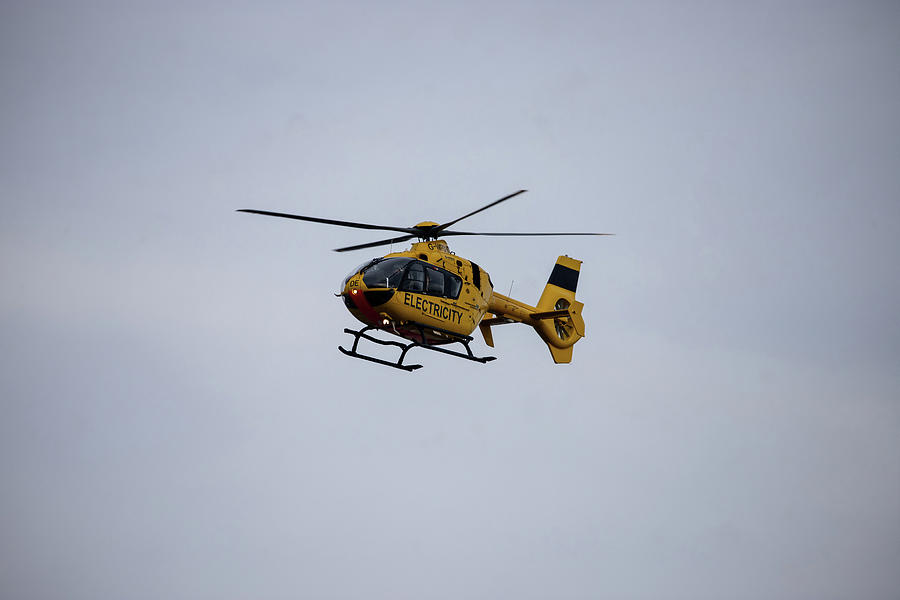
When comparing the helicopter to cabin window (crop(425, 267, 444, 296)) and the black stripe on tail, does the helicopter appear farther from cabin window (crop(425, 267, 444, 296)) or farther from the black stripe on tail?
the black stripe on tail

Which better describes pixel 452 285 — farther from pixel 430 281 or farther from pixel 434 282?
pixel 430 281

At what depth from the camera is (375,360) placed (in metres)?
21.8

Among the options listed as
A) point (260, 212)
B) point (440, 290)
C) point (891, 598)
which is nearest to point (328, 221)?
point (260, 212)

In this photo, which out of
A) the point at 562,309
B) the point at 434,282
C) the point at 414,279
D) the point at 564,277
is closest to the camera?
the point at 414,279

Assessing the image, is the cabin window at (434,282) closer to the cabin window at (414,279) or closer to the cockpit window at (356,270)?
the cabin window at (414,279)

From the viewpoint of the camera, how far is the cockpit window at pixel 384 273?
21.4m

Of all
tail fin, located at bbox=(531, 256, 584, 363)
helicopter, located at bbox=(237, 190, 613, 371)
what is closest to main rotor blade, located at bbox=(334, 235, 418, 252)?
helicopter, located at bbox=(237, 190, 613, 371)

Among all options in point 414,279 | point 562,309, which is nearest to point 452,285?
point 414,279

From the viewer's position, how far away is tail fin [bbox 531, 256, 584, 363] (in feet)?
92.5

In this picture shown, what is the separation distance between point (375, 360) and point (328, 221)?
3476 mm

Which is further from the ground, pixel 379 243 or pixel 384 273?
pixel 379 243

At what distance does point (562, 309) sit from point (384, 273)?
8666mm

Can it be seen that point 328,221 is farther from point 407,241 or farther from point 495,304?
point 495,304

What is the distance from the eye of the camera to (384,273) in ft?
70.6
